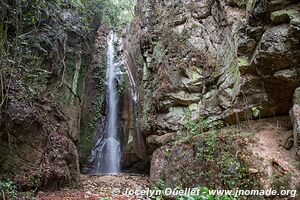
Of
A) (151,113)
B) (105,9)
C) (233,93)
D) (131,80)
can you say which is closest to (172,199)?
(233,93)

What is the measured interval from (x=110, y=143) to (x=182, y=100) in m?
4.86

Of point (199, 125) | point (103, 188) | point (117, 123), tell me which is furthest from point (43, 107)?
point (199, 125)

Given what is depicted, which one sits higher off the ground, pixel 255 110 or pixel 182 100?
pixel 182 100

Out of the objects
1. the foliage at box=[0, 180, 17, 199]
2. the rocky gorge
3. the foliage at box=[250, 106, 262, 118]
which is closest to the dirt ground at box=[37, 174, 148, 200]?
the rocky gorge

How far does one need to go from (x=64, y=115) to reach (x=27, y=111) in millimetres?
2162

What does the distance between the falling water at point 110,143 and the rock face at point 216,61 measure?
2025mm

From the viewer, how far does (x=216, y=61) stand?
28.0 feet

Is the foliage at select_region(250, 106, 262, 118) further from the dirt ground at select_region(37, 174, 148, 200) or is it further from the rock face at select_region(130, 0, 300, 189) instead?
the dirt ground at select_region(37, 174, 148, 200)

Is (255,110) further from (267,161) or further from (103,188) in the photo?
(103,188)

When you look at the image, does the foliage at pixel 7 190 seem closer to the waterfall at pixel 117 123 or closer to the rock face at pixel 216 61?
the rock face at pixel 216 61

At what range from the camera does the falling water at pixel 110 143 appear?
1173 centimetres

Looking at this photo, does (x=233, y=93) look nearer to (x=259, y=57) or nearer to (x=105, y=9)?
(x=259, y=57)

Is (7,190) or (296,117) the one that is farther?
(7,190)

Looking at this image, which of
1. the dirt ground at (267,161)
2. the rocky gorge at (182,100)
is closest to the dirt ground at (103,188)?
the dirt ground at (267,161)
